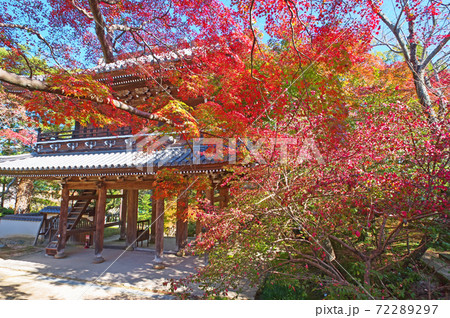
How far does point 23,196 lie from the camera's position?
15.5 metres

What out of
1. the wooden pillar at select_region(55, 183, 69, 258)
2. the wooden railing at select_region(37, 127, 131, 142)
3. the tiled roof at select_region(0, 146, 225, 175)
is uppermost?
the wooden railing at select_region(37, 127, 131, 142)

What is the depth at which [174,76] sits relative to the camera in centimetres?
673

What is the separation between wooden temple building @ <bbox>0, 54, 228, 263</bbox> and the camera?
22.0 ft

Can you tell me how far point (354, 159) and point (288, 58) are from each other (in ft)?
12.6

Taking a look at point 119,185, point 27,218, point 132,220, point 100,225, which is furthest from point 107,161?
point 27,218

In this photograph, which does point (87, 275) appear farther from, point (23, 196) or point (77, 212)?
point (23, 196)

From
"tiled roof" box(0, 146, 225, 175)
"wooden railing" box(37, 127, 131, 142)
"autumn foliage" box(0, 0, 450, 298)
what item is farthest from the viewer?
"wooden railing" box(37, 127, 131, 142)

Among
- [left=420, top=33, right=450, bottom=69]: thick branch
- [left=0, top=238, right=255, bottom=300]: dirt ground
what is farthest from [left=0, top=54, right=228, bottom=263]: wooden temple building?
[left=420, top=33, right=450, bottom=69]: thick branch

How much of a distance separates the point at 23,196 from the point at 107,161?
12.9 metres

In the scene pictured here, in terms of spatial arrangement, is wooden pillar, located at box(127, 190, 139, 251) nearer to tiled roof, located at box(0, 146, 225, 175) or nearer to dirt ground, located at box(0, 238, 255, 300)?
dirt ground, located at box(0, 238, 255, 300)

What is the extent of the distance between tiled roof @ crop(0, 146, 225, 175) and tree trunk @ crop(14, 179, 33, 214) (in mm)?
8425

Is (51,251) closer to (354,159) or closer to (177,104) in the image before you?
(177,104)

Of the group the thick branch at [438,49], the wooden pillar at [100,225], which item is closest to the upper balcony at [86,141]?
the wooden pillar at [100,225]

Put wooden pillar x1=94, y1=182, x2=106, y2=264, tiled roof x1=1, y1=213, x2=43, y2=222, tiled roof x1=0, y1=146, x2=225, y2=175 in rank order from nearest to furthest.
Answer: tiled roof x1=0, y1=146, x2=225, y2=175 → wooden pillar x1=94, y1=182, x2=106, y2=264 → tiled roof x1=1, y1=213, x2=43, y2=222
